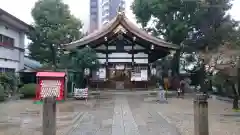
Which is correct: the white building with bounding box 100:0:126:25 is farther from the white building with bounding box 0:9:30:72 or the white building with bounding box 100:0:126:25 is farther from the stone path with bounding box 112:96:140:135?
the stone path with bounding box 112:96:140:135

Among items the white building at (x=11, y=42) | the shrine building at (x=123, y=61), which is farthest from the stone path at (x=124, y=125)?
the shrine building at (x=123, y=61)

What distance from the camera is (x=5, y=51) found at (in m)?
26.1

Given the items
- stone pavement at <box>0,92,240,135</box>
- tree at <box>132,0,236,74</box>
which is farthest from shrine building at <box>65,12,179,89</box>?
stone pavement at <box>0,92,240,135</box>

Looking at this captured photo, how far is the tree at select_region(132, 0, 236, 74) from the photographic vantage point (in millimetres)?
30094

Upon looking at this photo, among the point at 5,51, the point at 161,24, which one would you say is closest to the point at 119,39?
the point at 161,24

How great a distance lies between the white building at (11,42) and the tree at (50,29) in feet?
7.88

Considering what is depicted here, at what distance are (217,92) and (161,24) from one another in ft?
30.7

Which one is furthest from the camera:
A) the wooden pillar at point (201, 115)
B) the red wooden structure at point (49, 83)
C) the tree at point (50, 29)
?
the tree at point (50, 29)

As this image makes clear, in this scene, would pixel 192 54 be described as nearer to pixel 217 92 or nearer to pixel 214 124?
pixel 217 92

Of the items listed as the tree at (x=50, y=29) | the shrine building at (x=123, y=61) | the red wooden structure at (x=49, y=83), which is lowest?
the red wooden structure at (x=49, y=83)

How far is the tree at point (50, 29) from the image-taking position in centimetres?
3331

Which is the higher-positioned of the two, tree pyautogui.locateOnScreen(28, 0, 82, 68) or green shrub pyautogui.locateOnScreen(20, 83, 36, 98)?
tree pyautogui.locateOnScreen(28, 0, 82, 68)

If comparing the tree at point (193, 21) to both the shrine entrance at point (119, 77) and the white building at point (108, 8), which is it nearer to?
the shrine entrance at point (119, 77)

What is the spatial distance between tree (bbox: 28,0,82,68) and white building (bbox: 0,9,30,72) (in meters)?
2.40
